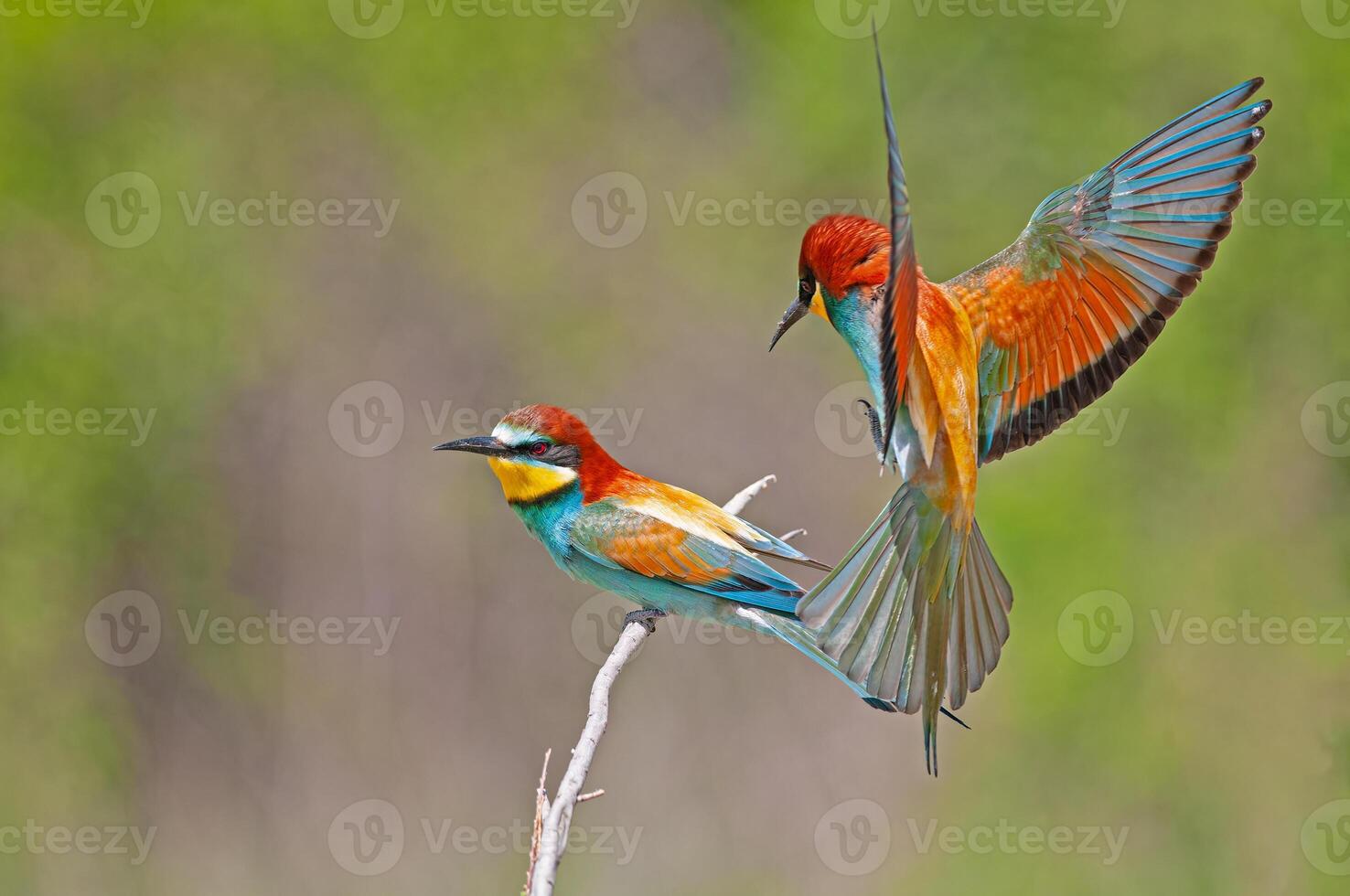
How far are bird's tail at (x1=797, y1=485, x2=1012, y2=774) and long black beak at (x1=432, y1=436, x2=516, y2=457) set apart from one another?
525 millimetres

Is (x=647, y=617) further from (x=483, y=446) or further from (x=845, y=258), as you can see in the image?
(x=845, y=258)

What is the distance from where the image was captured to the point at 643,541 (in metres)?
2.52

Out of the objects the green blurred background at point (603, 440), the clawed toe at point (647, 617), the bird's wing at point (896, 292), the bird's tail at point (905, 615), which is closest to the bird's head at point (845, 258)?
the bird's wing at point (896, 292)

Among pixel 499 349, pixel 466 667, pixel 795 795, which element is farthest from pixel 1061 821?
pixel 499 349

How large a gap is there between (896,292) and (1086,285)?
2.49 ft

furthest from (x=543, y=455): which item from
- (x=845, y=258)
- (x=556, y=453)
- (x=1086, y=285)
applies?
(x=1086, y=285)

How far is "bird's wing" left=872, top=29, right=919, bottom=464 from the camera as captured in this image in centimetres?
151

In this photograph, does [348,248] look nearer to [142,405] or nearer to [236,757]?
[142,405]

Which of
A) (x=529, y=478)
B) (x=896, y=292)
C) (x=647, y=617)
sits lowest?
(x=647, y=617)

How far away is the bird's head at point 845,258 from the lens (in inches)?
80.7

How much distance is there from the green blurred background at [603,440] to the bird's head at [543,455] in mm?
2042

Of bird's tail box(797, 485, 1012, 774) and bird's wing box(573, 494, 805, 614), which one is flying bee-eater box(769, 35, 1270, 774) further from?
bird's wing box(573, 494, 805, 614)

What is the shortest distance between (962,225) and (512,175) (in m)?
1.67

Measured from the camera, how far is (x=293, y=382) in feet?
16.0
